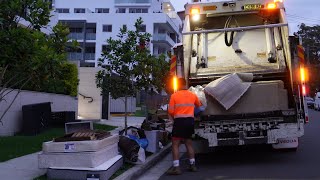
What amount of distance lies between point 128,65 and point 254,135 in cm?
439

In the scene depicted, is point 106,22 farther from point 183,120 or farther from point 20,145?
point 183,120

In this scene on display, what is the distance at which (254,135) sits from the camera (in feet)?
32.1

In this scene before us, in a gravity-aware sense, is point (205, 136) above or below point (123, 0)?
below

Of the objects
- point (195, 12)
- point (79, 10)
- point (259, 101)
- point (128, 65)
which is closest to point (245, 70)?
point (259, 101)

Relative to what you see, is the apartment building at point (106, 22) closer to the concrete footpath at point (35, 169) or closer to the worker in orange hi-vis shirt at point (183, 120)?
the concrete footpath at point (35, 169)

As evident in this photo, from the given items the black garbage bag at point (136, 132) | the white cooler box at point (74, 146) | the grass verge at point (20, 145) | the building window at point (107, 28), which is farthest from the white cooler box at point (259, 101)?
the building window at point (107, 28)

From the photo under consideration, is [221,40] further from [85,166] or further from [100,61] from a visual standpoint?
[85,166]

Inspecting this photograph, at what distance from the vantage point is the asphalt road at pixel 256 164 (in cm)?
885

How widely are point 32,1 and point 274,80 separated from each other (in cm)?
540

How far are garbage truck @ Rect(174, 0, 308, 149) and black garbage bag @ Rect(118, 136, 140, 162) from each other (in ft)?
4.33

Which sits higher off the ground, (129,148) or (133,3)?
(133,3)

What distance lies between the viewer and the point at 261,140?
383 inches

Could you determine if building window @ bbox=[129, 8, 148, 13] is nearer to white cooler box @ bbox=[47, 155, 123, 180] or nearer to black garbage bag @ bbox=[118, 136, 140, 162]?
black garbage bag @ bbox=[118, 136, 140, 162]

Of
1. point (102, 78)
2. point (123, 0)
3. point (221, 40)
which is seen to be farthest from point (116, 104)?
point (123, 0)
